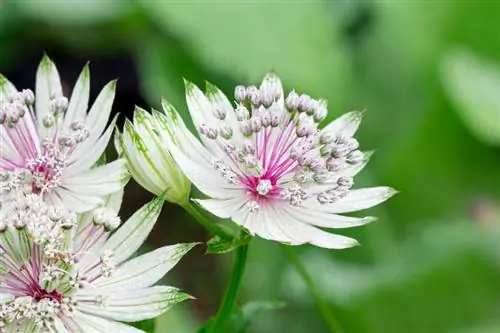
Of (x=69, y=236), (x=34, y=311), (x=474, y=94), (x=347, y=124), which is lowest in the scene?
(x=34, y=311)

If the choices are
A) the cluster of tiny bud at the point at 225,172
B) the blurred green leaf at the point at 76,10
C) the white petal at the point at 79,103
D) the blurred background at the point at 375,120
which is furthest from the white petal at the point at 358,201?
the blurred green leaf at the point at 76,10

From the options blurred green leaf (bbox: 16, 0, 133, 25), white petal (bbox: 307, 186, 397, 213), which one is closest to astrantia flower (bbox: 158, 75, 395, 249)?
white petal (bbox: 307, 186, 397, 213)

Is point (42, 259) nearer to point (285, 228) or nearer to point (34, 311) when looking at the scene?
point (34, 311)

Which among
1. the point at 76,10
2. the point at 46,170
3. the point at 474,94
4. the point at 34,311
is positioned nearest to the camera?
the point at 34,311

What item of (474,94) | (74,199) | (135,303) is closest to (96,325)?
(135,303)

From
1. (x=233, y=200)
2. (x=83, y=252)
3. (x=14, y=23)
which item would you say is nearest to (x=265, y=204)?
(x=233, y=200)

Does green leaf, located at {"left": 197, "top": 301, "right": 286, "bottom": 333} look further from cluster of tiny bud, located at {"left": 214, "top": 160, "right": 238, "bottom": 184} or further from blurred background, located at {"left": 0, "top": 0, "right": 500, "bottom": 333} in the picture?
blurred background, located at {"left": 0, "top": 0, "right": 500, "bottom": 333}
